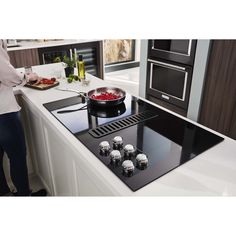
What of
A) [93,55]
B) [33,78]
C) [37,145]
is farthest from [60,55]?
[37,145]

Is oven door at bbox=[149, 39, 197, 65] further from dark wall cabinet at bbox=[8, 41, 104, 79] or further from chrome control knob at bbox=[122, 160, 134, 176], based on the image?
dark wall cabinet at bbox=[8, 41, 104, 79]

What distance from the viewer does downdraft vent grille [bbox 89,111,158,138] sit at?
108cm

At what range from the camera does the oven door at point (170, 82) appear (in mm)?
1879

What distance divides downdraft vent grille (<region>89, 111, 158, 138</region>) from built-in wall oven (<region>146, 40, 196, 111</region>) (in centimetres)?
74

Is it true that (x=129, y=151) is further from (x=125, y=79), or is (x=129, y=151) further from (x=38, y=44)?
(x=125, y=79)

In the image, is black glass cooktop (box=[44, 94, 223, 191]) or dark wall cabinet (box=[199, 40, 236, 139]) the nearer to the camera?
black glass cooktop (box=[44, 94, 223, 191])

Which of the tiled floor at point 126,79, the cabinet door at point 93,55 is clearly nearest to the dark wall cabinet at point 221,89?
the tiled floor at point 126,79

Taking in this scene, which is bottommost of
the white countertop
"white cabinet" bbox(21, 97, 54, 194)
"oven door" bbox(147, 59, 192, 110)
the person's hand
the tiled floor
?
the tiled floor

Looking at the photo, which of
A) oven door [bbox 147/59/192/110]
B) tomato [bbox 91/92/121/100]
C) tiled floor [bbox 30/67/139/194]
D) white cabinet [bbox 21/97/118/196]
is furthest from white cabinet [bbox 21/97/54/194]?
tiled floor [bbox 30/67/139/194]

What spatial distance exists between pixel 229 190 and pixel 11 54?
3161 mm

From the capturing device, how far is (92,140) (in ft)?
3.35

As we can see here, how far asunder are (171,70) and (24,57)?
2206mm

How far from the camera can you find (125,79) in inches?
181
